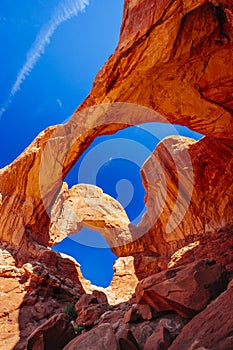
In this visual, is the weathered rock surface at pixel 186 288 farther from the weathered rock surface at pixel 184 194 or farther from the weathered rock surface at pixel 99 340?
the weathered rock surface at pixel 184 194

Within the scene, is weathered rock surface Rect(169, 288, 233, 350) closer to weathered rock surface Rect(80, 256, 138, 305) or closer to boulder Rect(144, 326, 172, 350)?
boulder Rect(144, 326, 172, 350)

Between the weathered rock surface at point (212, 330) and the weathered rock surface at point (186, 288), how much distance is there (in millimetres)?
737

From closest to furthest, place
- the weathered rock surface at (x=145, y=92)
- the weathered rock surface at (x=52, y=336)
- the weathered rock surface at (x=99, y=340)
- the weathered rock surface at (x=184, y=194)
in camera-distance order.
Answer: the weathered rock surface at (x=99, y=340)
the weathered rock surface at (x=52, y=336)
the weathered rock surface at (x=145, y=92)
the weathered rock surface at (x=184, y=194)

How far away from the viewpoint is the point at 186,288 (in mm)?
5855

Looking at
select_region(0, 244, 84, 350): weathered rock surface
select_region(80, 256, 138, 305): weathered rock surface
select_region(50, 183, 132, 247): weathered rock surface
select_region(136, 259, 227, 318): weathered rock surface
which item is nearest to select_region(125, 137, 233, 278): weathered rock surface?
select_region(80, 256, 138, 305): weathered rock surface

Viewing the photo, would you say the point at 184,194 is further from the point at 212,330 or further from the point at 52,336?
the point at 212,330

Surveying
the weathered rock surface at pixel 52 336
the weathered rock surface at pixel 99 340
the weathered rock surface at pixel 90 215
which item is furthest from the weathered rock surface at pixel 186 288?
the weathered rock surface at pixel 90 215

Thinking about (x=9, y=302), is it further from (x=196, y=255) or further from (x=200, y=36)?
(x=200, y=36)

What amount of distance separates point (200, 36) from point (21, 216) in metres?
15.5

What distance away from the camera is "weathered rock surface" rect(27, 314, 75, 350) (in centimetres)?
632

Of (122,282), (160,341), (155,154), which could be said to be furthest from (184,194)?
(160,341)

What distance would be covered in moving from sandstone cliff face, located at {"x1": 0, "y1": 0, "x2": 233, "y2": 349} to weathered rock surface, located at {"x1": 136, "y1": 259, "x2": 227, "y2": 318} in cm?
35

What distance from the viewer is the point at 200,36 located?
36.9 ft

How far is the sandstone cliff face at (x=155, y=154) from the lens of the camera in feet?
35.4
